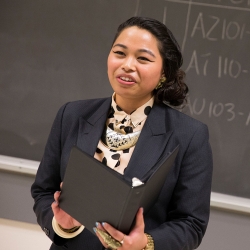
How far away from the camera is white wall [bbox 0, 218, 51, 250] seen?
267 centimetres

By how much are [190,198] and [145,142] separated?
0.70 ft

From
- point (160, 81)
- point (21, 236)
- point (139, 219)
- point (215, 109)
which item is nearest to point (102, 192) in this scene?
point (139, 219)

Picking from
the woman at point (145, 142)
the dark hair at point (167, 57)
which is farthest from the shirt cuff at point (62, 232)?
the dark hair at point (167, 57)

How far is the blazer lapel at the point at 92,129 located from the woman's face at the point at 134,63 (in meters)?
0.14

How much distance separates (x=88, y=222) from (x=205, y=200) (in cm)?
39

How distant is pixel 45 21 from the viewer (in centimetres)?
240

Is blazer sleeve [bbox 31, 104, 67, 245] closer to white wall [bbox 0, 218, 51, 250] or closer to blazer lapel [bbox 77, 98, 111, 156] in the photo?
blazer lapel [bbox 77, 98, 111, 156]

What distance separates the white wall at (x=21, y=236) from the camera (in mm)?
2666

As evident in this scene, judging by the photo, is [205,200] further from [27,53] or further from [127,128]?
[27,53]

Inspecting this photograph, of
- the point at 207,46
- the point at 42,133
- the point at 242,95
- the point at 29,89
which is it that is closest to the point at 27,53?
the point at 29,89

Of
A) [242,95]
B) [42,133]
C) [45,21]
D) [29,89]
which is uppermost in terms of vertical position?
[45,21]

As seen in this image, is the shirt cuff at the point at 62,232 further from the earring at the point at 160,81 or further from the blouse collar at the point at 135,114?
the earring at the point at 160,81

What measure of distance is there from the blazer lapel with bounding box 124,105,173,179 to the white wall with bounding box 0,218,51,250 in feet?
5.07

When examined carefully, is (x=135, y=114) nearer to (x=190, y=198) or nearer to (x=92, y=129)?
(x=92, y=129)
